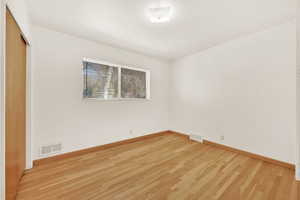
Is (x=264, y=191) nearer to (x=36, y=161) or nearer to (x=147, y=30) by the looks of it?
(x=147, y=30)

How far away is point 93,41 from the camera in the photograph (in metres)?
2.56

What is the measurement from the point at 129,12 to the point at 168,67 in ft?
7.89

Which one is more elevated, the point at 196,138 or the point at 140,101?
the point at 140,101

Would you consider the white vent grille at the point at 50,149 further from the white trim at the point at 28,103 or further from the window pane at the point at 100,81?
the window pane at the point at 100,81

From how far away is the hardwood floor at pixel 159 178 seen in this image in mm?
1470

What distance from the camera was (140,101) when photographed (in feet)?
11.0

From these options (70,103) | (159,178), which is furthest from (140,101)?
(159,178)

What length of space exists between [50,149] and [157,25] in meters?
2.72

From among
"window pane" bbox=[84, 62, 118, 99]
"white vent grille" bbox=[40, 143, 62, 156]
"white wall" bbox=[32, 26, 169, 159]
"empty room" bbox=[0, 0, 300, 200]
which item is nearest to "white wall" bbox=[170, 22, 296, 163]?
"empty room" bbox=[0, 0, 300, 200]

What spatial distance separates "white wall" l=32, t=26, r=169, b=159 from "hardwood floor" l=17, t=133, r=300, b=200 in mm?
408

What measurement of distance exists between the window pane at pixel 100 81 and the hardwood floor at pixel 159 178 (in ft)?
3.91

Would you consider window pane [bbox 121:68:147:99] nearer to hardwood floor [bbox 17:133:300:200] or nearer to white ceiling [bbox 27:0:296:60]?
white ceiling [bbox 27:0:296:60]

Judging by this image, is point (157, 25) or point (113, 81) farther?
point (113, 81)

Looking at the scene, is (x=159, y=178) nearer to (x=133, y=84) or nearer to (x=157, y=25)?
(x=133, y=84)
